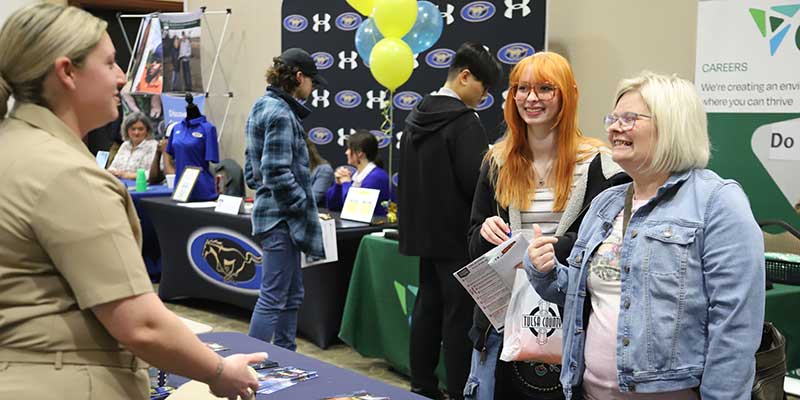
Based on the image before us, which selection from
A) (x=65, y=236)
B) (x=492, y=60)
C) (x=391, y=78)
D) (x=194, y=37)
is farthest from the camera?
(x=194, y=37)

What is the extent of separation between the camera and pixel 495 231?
7.07 ft

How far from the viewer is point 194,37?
28.0 feet

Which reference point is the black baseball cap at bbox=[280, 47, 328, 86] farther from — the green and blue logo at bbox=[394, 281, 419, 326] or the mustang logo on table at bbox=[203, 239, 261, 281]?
the mustang logo on table at bbox=[203, 239, 261, 281]

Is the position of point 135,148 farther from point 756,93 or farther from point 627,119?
point 627,119

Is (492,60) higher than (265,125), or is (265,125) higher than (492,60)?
A: (492,60)

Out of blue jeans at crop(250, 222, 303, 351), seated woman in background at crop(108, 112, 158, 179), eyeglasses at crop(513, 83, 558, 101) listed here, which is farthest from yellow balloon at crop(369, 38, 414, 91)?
seated woman in background at crop(108, 112, 158, 179)

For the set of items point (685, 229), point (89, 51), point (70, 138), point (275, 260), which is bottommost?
point (275, 260)

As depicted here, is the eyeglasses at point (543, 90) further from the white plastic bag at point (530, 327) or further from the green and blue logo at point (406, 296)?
the green and blue logo at point (406, 296)

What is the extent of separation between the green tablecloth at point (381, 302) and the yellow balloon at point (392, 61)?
3.39 feet

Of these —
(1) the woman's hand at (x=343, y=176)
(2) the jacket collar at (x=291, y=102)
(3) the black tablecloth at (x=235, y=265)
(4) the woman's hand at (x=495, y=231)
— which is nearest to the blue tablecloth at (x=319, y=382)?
(4) the woman's hand at (x=495, y=231)

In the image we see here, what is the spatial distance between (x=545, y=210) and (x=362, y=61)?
4748mm

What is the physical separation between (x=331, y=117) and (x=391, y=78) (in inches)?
89.4

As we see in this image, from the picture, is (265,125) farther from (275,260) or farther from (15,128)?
(15,128)

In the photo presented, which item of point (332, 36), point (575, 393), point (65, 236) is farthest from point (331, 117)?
point (65, 236)
